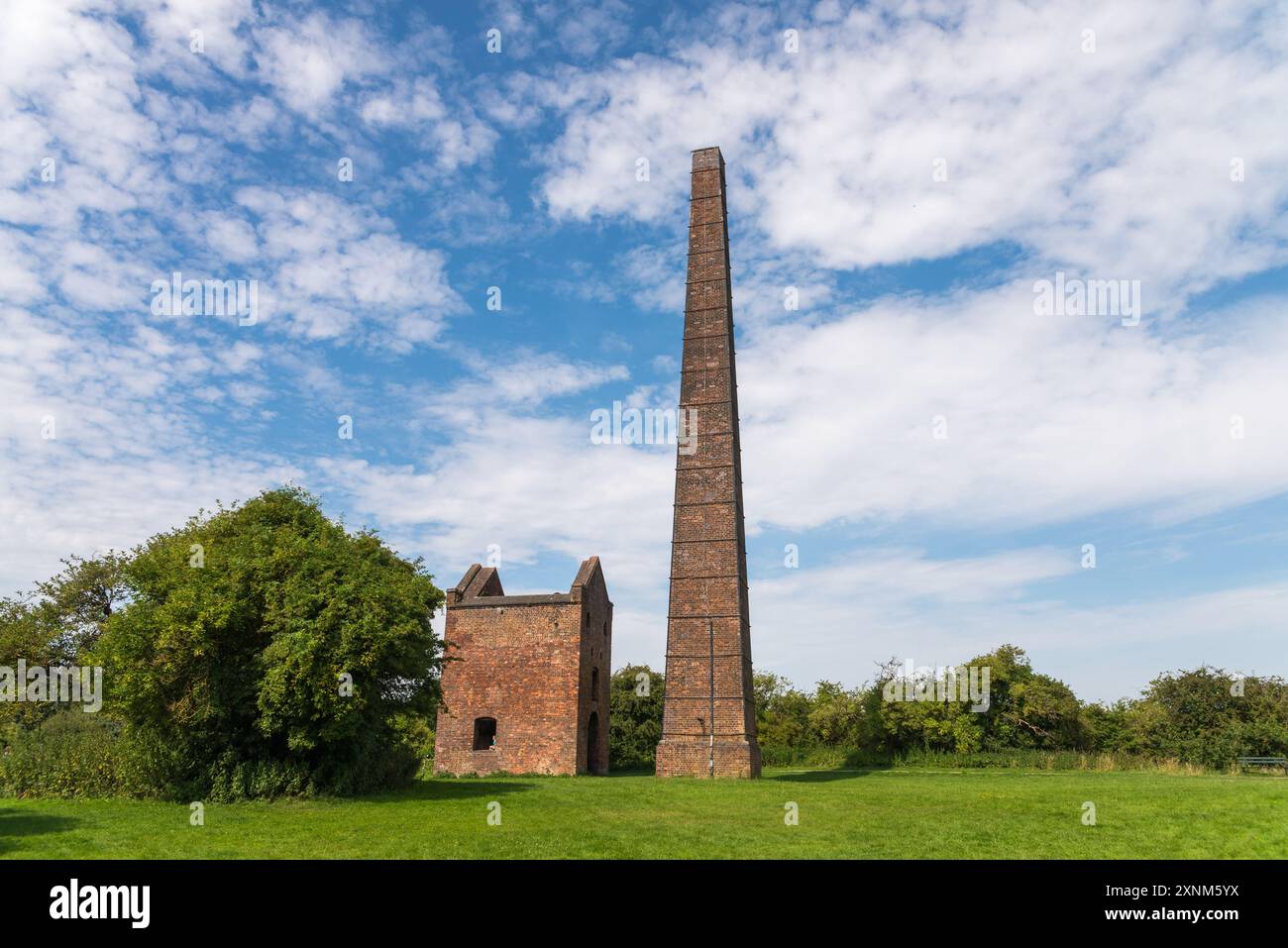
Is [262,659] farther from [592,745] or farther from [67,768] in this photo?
[592,745]

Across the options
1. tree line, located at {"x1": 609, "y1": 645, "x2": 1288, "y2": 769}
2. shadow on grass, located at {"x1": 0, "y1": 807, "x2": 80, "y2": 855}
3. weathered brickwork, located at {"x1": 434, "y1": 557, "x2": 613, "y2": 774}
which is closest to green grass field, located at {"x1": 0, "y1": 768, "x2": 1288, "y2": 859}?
shadow on grass, located at {"x1": 0, "y1": 807, "x2": 80, "y2": 855}

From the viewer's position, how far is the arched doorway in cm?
3109

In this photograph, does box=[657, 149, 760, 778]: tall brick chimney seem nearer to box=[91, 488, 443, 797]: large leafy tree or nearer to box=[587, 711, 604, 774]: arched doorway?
box=[587, 711, 604, 774]: arched doorway

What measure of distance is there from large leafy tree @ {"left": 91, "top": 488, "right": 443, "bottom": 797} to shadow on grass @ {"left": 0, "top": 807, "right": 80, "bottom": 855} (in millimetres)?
2263

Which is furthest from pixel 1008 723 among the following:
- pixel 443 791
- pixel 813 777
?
pixel 443 791

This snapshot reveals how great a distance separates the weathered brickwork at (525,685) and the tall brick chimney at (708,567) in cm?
409

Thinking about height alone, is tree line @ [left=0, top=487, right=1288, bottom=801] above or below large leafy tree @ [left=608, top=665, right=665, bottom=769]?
above

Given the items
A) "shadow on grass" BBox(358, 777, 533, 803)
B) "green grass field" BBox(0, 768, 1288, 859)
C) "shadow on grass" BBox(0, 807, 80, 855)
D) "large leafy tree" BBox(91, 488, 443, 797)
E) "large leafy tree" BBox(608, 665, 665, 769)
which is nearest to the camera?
"green grass field" BBox(0, 768, 1288, 859)

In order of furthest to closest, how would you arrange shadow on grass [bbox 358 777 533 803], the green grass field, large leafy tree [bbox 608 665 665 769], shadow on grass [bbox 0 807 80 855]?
large leafy tree [bbox 608 665 665 769] < shadow on grass [bbox 358 777 533 803] < shadow on grass [bbox 0 807 80 855] < the green grass field

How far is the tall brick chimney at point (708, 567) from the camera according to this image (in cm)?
2669

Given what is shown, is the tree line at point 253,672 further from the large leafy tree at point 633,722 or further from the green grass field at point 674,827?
the large leafy tree at point 633,722

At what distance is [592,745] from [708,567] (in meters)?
9.06
